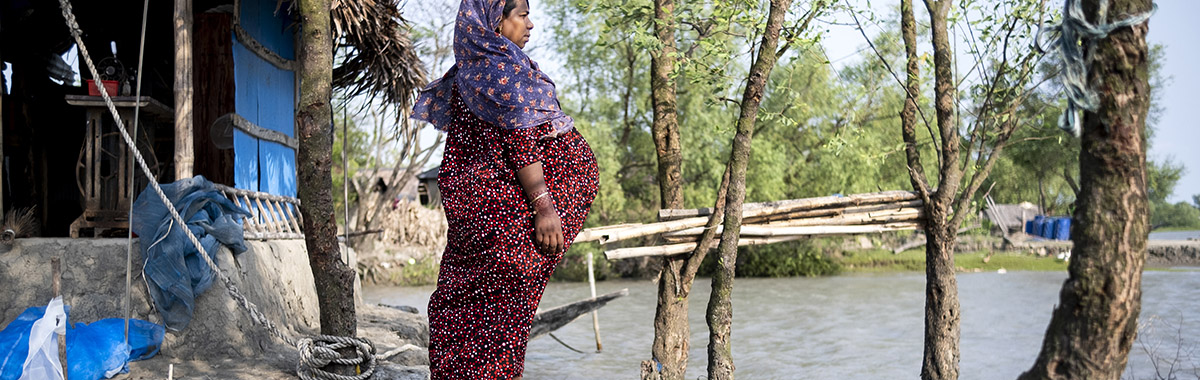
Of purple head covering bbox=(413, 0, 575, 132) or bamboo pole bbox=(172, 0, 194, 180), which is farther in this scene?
bamboo pole bbox=(172, 0, 194, 180)

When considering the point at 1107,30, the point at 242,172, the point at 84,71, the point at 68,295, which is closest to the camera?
the point at 1107,30

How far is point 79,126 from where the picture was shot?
26.3ft

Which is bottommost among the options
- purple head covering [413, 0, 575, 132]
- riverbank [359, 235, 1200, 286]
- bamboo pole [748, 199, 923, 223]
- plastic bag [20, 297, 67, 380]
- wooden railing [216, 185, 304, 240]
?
riverbank [359, 235, 1200, 286]

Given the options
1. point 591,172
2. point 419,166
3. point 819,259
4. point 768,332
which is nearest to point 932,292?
point 591,172

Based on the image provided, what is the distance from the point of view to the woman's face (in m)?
2.99

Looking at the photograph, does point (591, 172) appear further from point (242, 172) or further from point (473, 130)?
point (242, 172)

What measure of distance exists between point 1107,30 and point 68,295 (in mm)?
5409

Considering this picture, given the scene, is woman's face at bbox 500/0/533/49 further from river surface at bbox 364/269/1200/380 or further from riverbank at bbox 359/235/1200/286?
riverbank at bbox 359/235/1200/286

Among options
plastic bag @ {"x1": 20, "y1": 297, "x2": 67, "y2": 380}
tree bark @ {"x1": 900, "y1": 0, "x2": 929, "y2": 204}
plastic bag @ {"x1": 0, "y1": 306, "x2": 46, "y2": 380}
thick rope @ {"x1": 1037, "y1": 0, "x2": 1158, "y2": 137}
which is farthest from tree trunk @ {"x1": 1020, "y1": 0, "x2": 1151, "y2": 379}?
plastic bag @ {"x1": 0, "y1": 306, "x2": 46, "y2": 380}

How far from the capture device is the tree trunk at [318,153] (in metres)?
3.86

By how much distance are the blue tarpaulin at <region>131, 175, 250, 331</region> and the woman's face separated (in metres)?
3.12

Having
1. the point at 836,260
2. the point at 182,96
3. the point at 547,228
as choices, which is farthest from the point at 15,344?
the point at 836,260

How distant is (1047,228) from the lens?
29.7 meters

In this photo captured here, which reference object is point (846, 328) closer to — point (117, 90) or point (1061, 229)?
point (117, 90)
